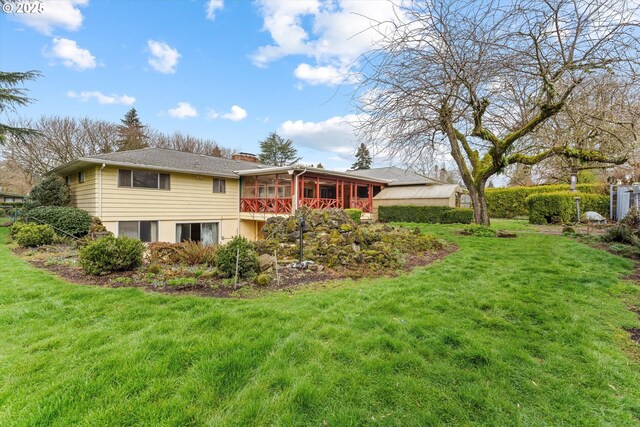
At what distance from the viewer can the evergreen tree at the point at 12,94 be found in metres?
11.7

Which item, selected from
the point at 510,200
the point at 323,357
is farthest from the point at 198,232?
the point at 510,200

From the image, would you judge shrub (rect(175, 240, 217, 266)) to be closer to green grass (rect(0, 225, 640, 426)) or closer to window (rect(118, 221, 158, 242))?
green grass (rect(0, 225, 640, 426))

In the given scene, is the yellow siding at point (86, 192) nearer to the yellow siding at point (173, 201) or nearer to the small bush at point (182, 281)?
the yellow siding at point (173, 201)

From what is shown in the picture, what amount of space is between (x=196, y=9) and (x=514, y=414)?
11369mm

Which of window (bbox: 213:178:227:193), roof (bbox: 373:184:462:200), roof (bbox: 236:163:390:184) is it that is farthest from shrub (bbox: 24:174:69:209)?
roof (bbox: 373:184:462:200)

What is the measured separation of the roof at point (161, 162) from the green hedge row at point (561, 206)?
14968 millimetres

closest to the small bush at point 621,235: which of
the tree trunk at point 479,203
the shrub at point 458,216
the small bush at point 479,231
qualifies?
the small bush at point 479,231

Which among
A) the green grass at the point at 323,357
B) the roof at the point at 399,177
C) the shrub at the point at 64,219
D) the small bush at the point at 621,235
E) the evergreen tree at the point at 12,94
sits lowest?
the green grass at the point at 323,357

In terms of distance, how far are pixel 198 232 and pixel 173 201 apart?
186 cm

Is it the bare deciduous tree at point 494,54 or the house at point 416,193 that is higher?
the bare deciduous tree at point 494,54

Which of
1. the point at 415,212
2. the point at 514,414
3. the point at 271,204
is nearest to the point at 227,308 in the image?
the point at 514,414

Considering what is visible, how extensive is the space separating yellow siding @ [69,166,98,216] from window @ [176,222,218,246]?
302 centimetres

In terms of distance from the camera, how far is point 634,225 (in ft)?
25.7

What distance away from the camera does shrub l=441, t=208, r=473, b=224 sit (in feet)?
47.5
